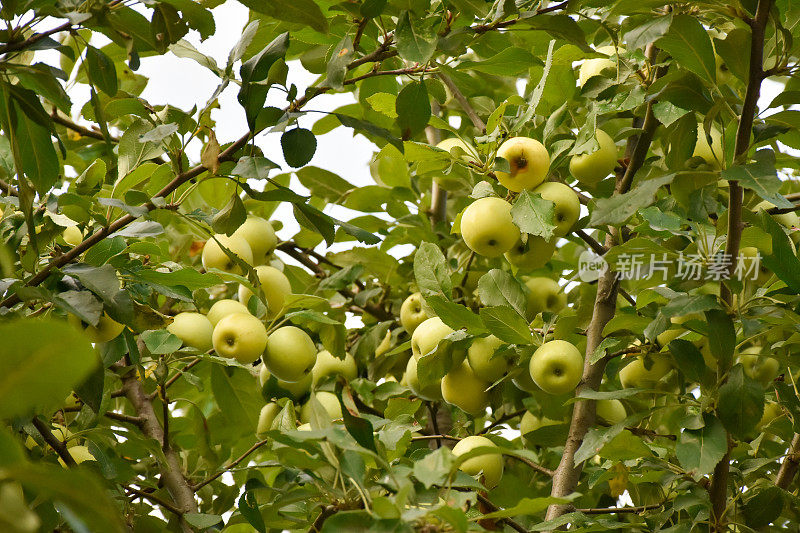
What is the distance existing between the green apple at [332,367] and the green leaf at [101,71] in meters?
0.96

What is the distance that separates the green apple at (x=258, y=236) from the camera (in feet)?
6.71

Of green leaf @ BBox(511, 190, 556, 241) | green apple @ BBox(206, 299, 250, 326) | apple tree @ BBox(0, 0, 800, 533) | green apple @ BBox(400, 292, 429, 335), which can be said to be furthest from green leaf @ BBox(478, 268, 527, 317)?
green apple @ BBox(206, 299, 250, 326)

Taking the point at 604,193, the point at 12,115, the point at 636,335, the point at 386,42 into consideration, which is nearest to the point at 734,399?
Result: the point at 636,335

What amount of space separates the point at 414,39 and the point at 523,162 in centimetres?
36

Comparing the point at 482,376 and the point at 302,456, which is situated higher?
the point at 302,456

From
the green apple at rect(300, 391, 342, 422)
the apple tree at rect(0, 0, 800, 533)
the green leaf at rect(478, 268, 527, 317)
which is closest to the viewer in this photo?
the apple tree at rect(0, 0, 800, 533)

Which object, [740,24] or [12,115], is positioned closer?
[12,115]

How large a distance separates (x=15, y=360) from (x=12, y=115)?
72cm

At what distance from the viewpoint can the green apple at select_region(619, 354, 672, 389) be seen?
1751 mm

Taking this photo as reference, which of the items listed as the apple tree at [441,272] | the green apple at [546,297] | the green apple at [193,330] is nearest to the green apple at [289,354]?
the apple tree at [441,272]

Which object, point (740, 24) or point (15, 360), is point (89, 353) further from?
point (740, 24)

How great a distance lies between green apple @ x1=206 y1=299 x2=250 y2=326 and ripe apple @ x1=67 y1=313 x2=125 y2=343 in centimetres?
45

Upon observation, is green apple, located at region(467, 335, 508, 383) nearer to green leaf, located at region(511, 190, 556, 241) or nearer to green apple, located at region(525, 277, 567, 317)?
green leaf, located at region(511, 190, 556, 241)

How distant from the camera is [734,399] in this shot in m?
1.37
